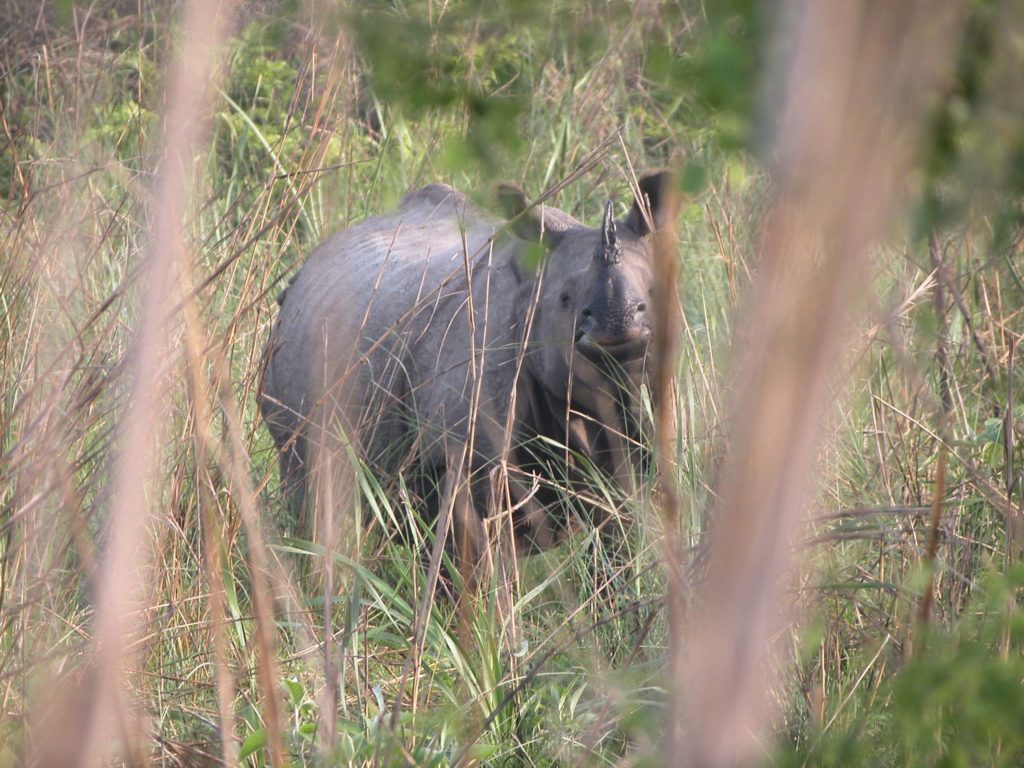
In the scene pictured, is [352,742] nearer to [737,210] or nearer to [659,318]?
[659,318]

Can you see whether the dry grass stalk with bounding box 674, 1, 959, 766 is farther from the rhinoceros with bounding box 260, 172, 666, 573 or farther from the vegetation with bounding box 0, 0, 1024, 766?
the rhinoceros with bounding box 260, 172, 666, 573

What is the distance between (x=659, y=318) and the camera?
0.98m

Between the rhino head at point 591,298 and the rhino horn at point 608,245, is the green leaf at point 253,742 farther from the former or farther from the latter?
the rhino horn at point 608,245

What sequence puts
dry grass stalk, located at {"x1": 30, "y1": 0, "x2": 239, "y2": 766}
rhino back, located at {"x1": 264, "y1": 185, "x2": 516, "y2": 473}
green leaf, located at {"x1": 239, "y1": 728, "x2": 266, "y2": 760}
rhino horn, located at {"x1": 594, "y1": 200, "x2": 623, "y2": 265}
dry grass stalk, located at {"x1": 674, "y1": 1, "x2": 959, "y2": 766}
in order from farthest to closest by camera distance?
1. rhino back, located at {"x1": 264, "y1": 185, "x2": 516, "y2": 473}
2. rhino horn, located at {"x1": 594, "y1": 200, "x2": 623, "y2": 265}
3. green leaf, located at {"x1": 239, "y1": 728, "x2": 266, "y2": 760}
4. dry grass stalk, located at {"x1": 30, "y1": 0, "x2": 239, "y2": 766}
5. dry grass stalk, located at {"x1": 674, "y1": 1, "x2": 959, "y2": 766}

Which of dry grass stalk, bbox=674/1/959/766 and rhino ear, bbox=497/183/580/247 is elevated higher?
dry grass stalk, bbox=674/1/959/766

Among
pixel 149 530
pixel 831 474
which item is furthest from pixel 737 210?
pixel 149 530

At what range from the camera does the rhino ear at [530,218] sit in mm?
3463

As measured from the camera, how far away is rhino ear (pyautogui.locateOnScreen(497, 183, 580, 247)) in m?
3.46

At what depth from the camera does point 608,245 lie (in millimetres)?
3471

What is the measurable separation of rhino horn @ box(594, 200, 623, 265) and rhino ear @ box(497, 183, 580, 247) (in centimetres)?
15

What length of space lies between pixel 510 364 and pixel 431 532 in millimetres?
1083

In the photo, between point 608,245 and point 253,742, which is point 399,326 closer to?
point 608,245

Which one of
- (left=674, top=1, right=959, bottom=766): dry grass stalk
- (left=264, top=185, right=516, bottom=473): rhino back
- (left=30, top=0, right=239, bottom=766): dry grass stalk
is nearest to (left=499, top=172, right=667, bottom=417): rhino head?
(left=264, top=185, right=516, bottom=473): rhino back

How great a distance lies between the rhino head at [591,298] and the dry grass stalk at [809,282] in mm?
2514
